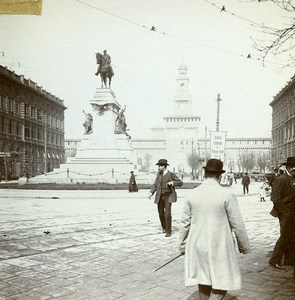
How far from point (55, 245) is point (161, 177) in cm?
251

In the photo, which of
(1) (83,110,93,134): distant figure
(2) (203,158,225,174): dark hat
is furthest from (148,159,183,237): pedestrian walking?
(1) (83,110,93,134): distant figure

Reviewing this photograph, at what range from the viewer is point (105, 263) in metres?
5.78

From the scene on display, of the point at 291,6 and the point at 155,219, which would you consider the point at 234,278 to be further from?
the point at 155,219

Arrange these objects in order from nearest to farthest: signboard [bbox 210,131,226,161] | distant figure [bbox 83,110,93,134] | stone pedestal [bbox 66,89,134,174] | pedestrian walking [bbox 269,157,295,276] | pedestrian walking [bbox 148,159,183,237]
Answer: pedestrian walking [bbox 269,157,295,276] < pedestrian walking [bbox 148,159,183,237] < signboard [bbox 210,131,226,161] < stone pedestal [bbox 66,89,134,174] < distant figure [bbox 83,110,93,134]

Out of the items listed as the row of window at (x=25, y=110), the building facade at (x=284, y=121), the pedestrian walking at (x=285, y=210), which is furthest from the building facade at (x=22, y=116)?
the building facade at (x=284, y=121)

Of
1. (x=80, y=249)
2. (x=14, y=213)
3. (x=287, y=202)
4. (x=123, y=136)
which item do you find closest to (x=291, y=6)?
(x=287, y=202)

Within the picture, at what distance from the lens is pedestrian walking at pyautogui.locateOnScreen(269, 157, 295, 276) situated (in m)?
5.54

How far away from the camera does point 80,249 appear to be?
6727mm

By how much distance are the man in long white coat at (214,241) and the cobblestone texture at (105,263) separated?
37.9 inches

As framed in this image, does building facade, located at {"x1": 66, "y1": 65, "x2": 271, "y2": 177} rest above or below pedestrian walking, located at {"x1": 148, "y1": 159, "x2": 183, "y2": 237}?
above

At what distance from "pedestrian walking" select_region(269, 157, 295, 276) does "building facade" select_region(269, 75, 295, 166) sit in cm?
205

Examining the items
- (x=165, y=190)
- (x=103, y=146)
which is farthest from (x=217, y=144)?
(x=103, y=146)

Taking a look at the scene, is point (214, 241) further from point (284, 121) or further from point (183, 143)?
point (183, 143)

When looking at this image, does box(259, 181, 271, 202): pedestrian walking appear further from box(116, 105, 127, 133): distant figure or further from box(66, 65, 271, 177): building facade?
box(66, 65, 271, 177): building facade
